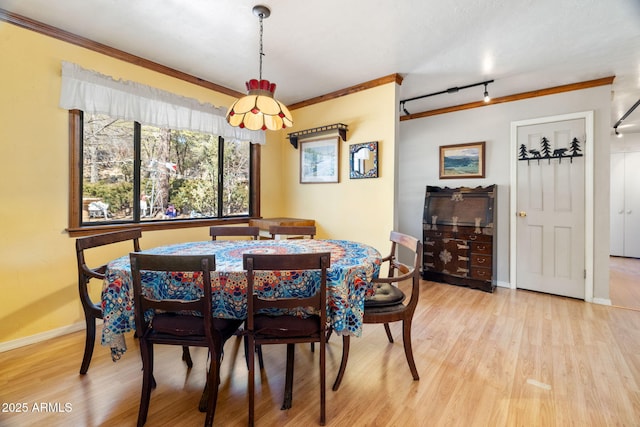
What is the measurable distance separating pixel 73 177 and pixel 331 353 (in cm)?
263

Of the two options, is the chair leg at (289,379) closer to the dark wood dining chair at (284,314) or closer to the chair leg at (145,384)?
the dark wood dining chair at (284,314)

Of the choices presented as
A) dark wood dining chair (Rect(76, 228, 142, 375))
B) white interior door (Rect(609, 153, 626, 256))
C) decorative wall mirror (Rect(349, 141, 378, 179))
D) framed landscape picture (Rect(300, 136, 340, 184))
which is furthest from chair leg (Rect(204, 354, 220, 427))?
white interior door (Rect(609, 153, 626, 256))

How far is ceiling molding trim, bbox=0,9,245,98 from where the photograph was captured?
2.22m

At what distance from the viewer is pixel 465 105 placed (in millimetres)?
4078

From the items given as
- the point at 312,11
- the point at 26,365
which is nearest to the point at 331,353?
the point at 26,365

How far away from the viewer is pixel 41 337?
2352 mm

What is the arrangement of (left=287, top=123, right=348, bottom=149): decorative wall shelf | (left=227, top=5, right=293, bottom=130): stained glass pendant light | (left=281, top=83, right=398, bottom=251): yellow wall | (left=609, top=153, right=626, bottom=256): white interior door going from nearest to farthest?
1. (left=227, top=5, right=293, bottom=130): stained glass pendant light
2. (left=281, top=83, right=398, bottom=251): yellow wall
3. (left=287, top=123, right=348, bottom=149): decorative wall shelf
4. (left=609, top=153, right=626, bottom=256): white interior door

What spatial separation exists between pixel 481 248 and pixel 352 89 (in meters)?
2.59

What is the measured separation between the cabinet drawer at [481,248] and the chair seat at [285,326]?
2.97 meters

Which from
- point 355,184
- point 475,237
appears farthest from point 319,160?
point 475,237

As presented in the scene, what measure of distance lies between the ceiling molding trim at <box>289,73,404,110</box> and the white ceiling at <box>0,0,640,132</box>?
97 mm

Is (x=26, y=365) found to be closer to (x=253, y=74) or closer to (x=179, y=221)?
(x=179, y=221)

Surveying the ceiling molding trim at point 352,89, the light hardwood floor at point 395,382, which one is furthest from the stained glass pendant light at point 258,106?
the light hardwood floor at point 395,382

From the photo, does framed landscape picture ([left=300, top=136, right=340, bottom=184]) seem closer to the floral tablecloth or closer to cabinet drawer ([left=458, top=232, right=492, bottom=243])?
cabinet drawer ([left=458, top=232, right=492, bottom=243])
